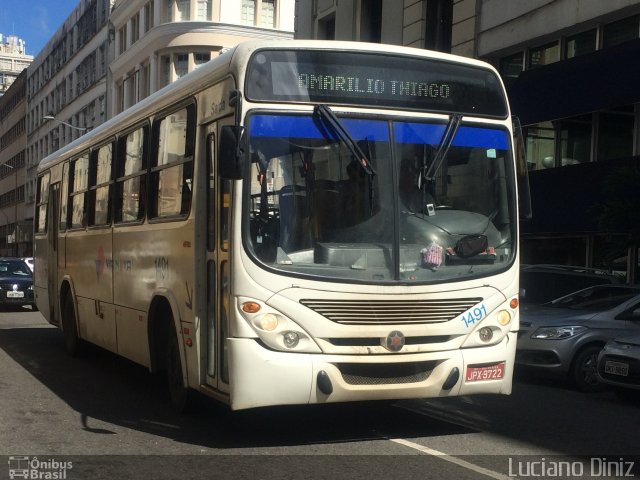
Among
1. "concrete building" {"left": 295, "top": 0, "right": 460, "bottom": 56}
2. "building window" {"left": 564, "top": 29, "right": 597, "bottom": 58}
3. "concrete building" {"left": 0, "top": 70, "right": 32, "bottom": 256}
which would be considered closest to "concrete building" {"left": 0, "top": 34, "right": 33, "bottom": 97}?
"concrete building" {"left": 0, "top": 70, "right": 32, "bottom": 256}

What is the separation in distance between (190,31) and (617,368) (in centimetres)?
4124

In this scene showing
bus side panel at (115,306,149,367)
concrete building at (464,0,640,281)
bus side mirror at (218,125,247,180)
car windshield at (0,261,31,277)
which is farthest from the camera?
car windshield at (0,261,31,277)

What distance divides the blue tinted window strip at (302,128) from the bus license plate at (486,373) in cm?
204

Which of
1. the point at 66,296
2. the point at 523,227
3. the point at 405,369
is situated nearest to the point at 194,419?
the point at 405,369

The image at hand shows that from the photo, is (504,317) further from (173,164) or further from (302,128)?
(173,164)

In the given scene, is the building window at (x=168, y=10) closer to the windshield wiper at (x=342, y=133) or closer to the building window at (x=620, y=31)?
the building window at (x=620, y=31)

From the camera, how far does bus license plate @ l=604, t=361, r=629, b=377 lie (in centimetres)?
1034

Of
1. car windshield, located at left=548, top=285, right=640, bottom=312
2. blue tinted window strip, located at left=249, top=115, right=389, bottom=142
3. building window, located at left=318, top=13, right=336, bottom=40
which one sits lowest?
car windshield, located at left=548, top=285, right=640, bottom=312

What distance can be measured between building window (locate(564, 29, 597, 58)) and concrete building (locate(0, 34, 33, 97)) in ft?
446

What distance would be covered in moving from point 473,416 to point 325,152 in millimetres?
3367

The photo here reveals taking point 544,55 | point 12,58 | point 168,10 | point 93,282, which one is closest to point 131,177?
point 93,282

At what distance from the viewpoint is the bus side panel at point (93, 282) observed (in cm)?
1088

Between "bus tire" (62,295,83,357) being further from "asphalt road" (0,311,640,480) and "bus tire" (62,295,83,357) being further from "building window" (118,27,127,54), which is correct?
"building window" (118,27,127,54)

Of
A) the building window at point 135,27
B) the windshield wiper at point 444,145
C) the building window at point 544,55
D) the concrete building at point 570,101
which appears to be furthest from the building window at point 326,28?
the building window at point 135,27
